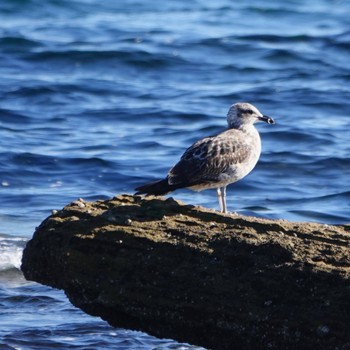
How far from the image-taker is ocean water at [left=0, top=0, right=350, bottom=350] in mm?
9754

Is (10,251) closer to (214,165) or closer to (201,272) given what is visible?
(214,165)

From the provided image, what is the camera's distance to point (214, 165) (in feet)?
24.3

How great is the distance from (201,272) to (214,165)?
83.2 inches

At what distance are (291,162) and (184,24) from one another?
34.1ft

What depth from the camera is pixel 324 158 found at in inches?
523

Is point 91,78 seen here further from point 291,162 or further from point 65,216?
point 65,216

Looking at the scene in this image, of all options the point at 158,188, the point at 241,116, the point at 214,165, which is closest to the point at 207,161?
the point at 214,165

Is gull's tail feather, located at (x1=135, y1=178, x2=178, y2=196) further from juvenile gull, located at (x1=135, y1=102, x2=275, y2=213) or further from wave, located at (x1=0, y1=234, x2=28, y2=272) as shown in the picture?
wave, located at (x1=0, y1=234, x2=28, y2=272)

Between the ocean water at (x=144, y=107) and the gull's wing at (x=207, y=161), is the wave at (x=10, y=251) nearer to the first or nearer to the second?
the ocean water at (x=144, y=107)

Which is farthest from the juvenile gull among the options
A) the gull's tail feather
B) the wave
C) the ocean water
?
the wave

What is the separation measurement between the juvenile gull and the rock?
3.79ft

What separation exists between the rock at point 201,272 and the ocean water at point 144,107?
5.23 feet

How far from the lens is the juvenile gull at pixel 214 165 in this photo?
714cm

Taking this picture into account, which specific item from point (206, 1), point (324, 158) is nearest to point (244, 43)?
point (206, 1)
